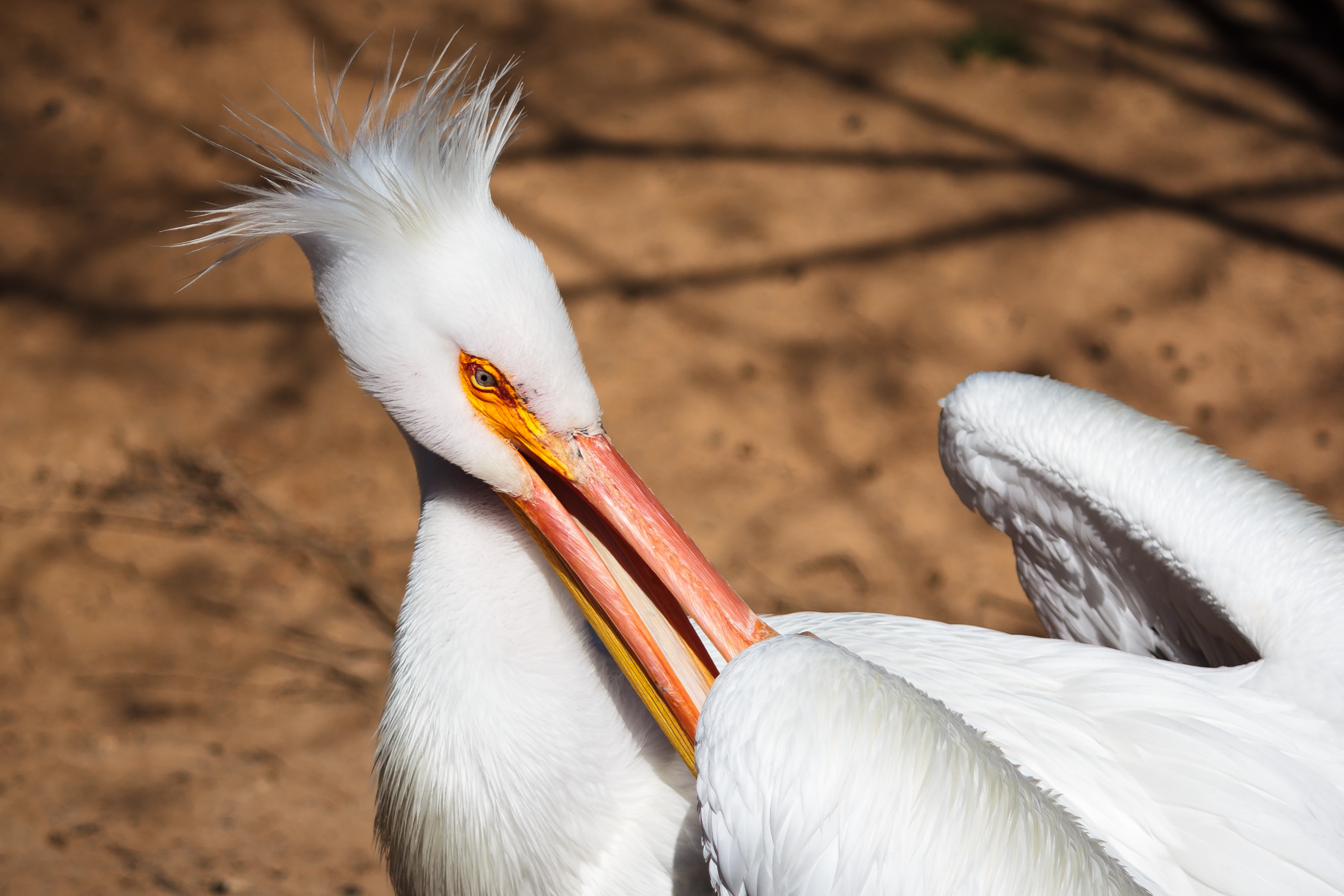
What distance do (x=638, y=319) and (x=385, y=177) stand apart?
202cm

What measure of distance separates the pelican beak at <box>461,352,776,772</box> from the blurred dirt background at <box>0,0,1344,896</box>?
1.33 metres

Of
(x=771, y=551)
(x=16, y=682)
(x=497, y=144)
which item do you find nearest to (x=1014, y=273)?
(x=771, y=551)

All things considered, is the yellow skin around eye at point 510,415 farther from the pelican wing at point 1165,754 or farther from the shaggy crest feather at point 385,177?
the pelican wing at point 1165,754

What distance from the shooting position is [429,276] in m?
1.31

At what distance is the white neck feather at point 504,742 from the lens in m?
1.37

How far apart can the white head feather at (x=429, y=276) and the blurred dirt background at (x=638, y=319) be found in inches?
56.4

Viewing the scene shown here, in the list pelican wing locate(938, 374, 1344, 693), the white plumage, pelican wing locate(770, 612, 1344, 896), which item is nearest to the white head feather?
the white plumage

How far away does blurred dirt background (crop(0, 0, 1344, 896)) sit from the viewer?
2578 mm

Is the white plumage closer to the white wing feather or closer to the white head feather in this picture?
the white head feather

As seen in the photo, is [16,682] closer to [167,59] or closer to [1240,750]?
[167,59]

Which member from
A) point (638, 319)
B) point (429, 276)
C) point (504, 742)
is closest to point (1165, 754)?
point (504, 742)

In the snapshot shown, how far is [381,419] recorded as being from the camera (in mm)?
3137

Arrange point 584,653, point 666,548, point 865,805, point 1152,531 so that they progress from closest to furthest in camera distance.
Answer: point 865,805, point 666,548, point 584,653, point 1152,531

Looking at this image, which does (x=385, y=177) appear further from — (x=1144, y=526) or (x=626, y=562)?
(x=1144, y=526)
